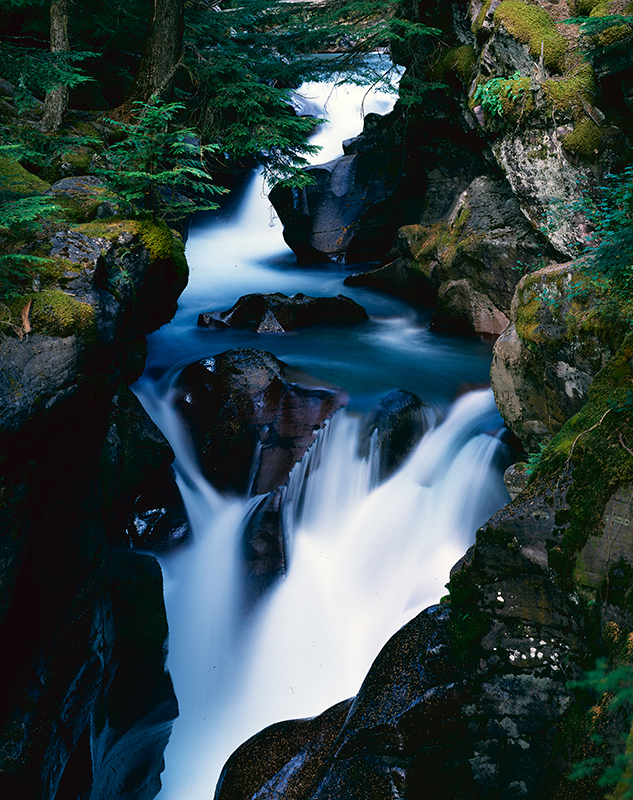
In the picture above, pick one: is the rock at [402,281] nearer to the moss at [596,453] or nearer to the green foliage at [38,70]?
the green foliage at [38,70]

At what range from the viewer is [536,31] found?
7.83 m

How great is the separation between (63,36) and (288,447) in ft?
19.6

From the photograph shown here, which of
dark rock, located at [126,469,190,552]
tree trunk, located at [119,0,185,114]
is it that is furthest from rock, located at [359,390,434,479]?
tree trunk, located at [119,0,185,114]

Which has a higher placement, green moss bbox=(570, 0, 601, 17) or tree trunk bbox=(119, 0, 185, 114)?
green moss bbox=(570, 0, 601, 17)

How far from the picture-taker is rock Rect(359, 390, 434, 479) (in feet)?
23.8

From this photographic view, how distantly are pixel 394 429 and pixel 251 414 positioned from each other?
6.60ft

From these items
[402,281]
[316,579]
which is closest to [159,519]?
[316,579]

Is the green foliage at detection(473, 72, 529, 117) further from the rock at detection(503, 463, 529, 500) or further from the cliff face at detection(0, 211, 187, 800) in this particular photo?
the cliff face at detection(0, 211, 187, 800)

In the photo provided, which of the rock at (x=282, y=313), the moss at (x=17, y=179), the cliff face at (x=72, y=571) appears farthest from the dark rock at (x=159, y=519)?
the rock at (x=282, y=313)

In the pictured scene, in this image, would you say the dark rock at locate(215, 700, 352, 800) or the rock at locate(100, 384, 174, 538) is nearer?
the dark rock at locate(215, 700, 352, 800)

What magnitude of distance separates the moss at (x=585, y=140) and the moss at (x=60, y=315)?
6.92m

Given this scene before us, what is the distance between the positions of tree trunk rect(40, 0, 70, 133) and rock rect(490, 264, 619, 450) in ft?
20.5

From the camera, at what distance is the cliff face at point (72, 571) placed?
11.1 ft

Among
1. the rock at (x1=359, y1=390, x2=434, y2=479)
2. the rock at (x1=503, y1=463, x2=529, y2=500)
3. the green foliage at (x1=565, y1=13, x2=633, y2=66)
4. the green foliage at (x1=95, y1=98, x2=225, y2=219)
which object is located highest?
the green foliage at (x1=565, y1=13, x2=633, y2=66)
